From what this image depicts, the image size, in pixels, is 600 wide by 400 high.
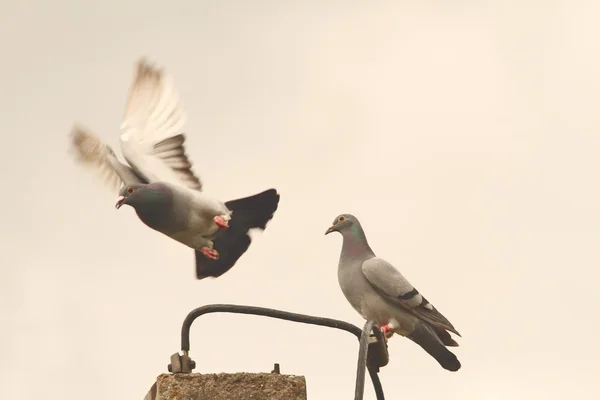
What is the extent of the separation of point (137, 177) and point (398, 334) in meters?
2.88

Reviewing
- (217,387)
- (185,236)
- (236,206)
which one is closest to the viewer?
(217,387)

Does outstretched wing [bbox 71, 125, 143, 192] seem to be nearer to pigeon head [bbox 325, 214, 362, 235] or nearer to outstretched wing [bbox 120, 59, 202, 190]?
outstretched wing [bbox 120, 59, 202, 190]

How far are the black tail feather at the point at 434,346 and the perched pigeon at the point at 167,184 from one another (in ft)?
5.81

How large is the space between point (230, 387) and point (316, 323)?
757mm

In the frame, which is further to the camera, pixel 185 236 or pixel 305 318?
pixel 185 236

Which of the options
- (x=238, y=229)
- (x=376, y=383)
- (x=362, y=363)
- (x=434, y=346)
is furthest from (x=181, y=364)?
(x=434, y=346)

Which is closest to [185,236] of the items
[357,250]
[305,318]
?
[357,250]

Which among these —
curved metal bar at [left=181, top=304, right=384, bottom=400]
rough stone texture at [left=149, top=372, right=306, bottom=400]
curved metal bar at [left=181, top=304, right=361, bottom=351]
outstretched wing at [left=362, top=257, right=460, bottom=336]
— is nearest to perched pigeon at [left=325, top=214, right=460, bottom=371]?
outstretched wing at [left=362, top=257, right=460, bottom=336]

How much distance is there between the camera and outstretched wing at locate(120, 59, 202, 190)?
10.4m

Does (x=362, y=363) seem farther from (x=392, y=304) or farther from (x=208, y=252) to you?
(x=392, y=304)

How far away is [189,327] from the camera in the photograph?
5.27 metres

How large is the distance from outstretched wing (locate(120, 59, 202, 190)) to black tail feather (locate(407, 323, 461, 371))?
246 centimetres

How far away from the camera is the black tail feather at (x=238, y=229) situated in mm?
9602

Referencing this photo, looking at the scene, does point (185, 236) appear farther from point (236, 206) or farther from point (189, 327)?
point (189, 327)
